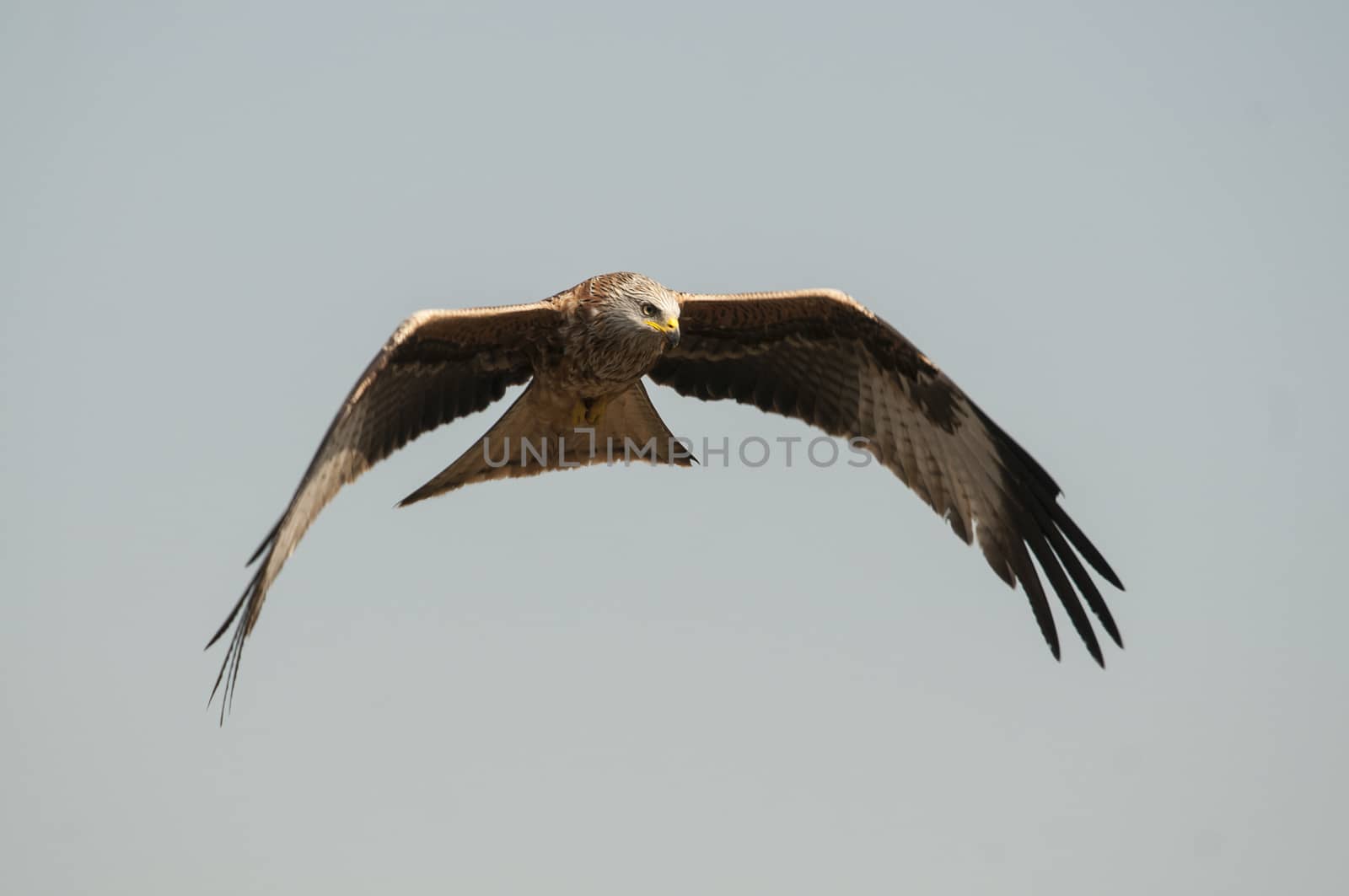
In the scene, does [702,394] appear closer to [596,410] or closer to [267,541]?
[596,410]

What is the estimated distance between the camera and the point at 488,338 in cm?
846

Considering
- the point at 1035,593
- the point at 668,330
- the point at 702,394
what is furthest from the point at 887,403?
the point at 668,330

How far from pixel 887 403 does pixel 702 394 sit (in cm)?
114

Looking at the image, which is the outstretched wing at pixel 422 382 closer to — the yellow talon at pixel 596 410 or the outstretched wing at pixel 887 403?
the yellow talon at pixel 596 410

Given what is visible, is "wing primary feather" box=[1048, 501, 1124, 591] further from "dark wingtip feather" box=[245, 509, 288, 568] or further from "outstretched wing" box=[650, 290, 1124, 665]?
"dark wingtip feather" box=[245, 509, 288, 568]

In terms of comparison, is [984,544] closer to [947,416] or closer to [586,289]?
[947,416]

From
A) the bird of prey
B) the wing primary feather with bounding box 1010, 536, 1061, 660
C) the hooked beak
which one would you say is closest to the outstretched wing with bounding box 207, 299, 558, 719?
the bird of prey

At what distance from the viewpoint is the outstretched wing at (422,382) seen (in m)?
7.38

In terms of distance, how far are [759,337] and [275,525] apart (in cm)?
351

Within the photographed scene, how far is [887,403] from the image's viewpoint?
910 cm

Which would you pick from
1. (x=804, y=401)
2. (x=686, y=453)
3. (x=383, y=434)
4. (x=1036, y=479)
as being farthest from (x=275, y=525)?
(x=1036, y=479)

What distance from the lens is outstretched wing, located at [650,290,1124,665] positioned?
8609mm

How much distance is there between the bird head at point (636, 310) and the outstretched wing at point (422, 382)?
343 millimetres

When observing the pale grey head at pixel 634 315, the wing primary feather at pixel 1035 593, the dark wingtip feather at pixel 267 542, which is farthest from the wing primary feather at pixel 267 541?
the wing primary feather at pixel 1035 593
